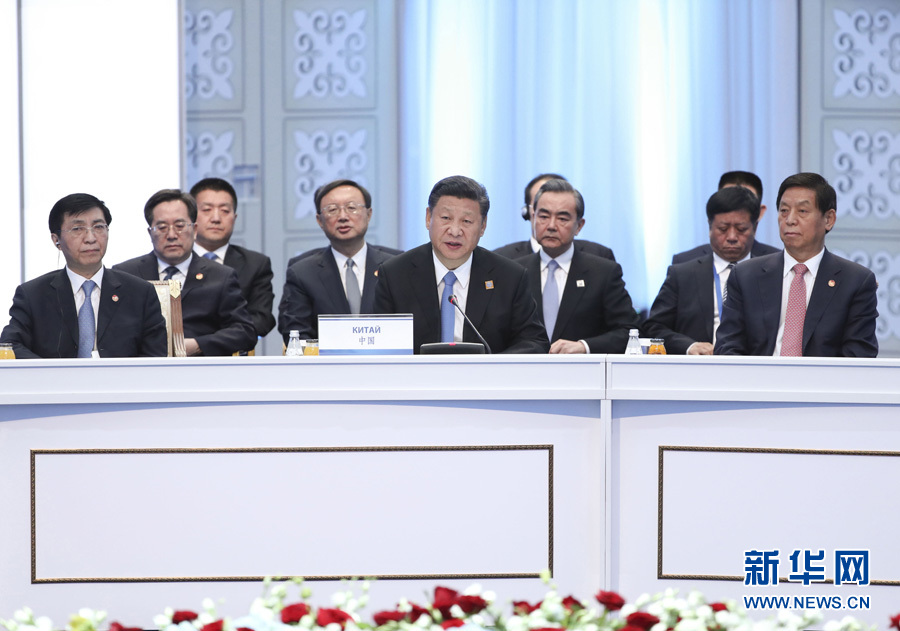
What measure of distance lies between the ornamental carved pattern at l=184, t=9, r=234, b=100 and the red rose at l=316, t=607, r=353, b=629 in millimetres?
4518

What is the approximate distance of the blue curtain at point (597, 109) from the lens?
5094 mm

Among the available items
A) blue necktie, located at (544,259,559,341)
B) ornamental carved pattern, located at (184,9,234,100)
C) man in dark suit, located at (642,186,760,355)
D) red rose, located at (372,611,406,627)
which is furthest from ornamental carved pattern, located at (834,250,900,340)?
red rose, located at (372,611,406,627)

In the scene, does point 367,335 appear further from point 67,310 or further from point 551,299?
point 551,299

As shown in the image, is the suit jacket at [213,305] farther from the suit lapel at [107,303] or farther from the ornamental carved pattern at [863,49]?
the ornamental carved pattern at [863,49]

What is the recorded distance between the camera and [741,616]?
3.12 ft

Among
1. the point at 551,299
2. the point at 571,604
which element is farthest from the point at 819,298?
the point at 571,604

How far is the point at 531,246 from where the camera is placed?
4441mm

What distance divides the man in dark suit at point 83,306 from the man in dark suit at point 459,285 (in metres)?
0.72

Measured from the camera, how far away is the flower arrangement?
926mm

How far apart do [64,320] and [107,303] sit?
5.3 inches

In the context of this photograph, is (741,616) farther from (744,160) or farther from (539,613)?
(744,160)

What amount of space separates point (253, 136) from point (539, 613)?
4477mm

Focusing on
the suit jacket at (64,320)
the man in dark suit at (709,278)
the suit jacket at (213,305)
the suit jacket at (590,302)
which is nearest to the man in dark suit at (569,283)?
the suit jacket at (590,302)

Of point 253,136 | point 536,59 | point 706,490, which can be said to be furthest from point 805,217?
point 253,136
